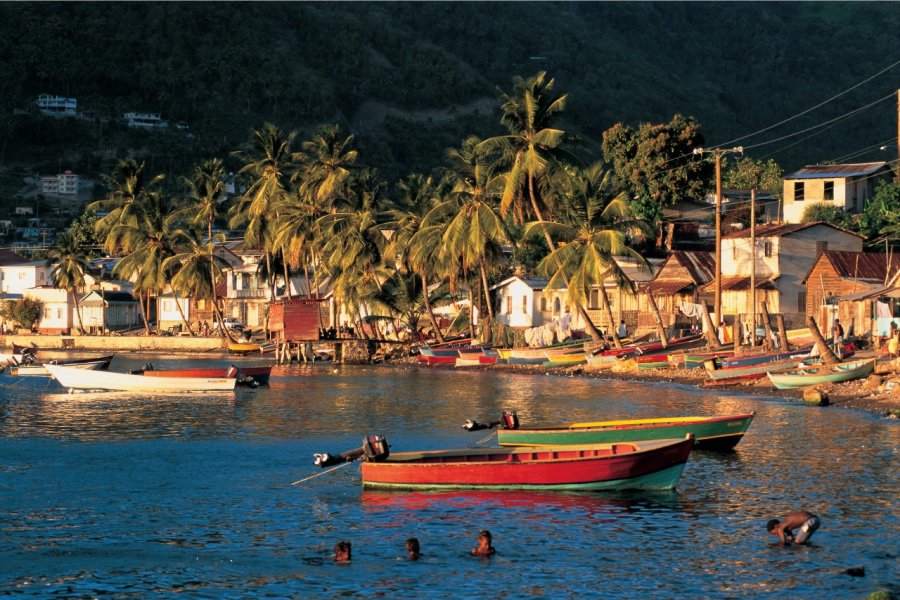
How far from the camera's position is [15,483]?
126 feet

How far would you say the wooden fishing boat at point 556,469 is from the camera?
32688mm

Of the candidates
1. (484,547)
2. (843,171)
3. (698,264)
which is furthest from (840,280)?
(484,547)

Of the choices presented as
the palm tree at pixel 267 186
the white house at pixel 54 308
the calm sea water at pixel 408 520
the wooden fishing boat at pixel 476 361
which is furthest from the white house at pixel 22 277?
the calm sea water at pixel 408 520

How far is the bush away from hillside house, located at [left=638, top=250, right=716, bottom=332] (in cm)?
7288

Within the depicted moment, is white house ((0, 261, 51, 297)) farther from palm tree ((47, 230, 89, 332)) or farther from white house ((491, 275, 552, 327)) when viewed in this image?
white house ((491, 275, 552, 327))

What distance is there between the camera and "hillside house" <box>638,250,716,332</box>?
3265 inches

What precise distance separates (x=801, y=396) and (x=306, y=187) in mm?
56485

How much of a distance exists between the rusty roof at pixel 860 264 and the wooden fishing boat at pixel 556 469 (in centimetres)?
4459

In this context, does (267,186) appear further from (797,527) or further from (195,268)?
(797,527)

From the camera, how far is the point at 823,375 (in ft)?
182

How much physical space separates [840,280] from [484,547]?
2075 inches

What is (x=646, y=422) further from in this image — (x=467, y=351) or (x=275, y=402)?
(x=467, y=351)

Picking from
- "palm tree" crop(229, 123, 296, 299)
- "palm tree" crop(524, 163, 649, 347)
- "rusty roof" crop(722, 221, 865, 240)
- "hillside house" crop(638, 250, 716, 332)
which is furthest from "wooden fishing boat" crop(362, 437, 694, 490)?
"palm tree" crop(229, 123, 296, 299)

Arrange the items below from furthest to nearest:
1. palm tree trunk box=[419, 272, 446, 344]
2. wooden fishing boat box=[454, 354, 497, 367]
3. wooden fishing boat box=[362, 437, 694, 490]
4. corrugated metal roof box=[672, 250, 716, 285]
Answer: palm tree trunk box=[419, 272, 446, 344]
wooden fishing boat box=[454, 354, 497, 367]
corrugated metal roof box=[672, 250, 716, 285]
wooden fishing boat box=[362, 437, 694, 490]
